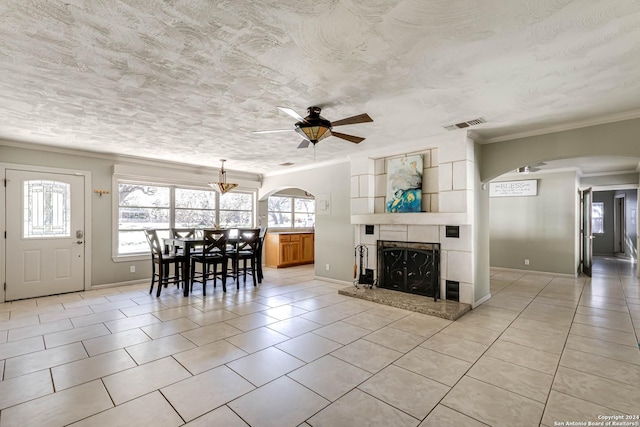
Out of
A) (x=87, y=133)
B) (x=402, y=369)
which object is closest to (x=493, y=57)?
(x=402, y=369)

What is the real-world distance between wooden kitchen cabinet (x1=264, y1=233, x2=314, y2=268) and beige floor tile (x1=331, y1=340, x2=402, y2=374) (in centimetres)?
491

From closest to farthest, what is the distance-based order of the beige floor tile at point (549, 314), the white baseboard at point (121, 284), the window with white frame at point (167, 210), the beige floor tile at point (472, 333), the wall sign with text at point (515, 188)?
the beige floor tile at point (472, 333), the beige floor tile at point (549, 314), the white baseboard at point (121, 284), the window with white frame at point (167, 210), the wall sign with text at point (515, 188)

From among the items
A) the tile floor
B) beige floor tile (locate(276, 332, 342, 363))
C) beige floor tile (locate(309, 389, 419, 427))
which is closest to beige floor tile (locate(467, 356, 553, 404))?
the tile floor

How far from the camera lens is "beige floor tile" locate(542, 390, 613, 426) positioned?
6.23 ft

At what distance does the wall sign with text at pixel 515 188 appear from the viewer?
6812 millimetres

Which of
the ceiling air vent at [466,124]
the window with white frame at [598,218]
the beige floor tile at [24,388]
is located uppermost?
the ceiling air vent at [466,124]

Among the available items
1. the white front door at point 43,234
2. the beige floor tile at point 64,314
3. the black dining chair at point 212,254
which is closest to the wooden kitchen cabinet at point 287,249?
the black dining chair at point 212,254

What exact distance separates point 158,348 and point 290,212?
6.33 metres

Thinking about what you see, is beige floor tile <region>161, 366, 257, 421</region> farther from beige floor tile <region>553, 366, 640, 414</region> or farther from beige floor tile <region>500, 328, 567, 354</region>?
beige floor tile <region>500, 328, 567, 354</region>

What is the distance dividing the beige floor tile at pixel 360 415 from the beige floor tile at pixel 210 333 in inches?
63.5

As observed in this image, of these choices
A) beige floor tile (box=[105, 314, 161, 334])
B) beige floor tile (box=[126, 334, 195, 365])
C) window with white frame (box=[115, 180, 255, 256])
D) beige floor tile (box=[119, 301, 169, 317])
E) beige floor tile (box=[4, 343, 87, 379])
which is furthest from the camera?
window with white frame (box=[115, 180, 255, 256])

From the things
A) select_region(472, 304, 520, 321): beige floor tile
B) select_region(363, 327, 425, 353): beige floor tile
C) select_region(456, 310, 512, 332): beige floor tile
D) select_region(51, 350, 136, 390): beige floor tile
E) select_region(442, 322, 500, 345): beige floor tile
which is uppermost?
select_region(51, 350, 136, 390): beige floor tile

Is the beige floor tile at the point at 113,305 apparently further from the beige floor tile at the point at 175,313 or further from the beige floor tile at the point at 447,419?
the beige floor tile at the point at 447,419

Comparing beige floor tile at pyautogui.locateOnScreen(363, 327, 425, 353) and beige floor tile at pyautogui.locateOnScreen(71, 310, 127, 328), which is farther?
beige floor tile at pyautogui.locateOnScreen(71, 310, 127, 328)
